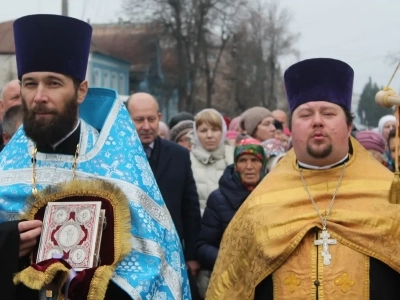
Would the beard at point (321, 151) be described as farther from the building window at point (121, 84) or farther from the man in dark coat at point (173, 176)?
the building window at point (121, 84)

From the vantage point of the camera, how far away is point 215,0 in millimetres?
41812

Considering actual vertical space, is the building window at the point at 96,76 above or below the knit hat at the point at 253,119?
above

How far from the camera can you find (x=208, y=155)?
6680 mm

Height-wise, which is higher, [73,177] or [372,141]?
[372,141]

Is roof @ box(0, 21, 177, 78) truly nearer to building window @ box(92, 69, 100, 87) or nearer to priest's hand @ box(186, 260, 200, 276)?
building window @ box(92, 69, 100, 87)

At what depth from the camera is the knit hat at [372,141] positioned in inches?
268

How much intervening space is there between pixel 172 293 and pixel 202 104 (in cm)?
4311

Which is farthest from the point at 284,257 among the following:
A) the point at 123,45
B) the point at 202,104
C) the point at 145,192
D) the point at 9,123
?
the point at 123,45

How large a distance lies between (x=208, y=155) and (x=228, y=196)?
110cm

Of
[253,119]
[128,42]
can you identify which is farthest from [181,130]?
[128,42]

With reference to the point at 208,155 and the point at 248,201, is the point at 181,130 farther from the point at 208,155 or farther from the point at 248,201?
the point at 248,201

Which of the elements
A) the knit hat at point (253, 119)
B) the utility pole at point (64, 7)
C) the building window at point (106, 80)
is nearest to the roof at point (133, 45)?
the building window at point (106, 80)

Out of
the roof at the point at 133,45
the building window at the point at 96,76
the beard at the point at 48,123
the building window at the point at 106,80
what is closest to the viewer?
the beard at the point at 48,123

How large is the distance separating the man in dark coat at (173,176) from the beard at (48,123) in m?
2.00
